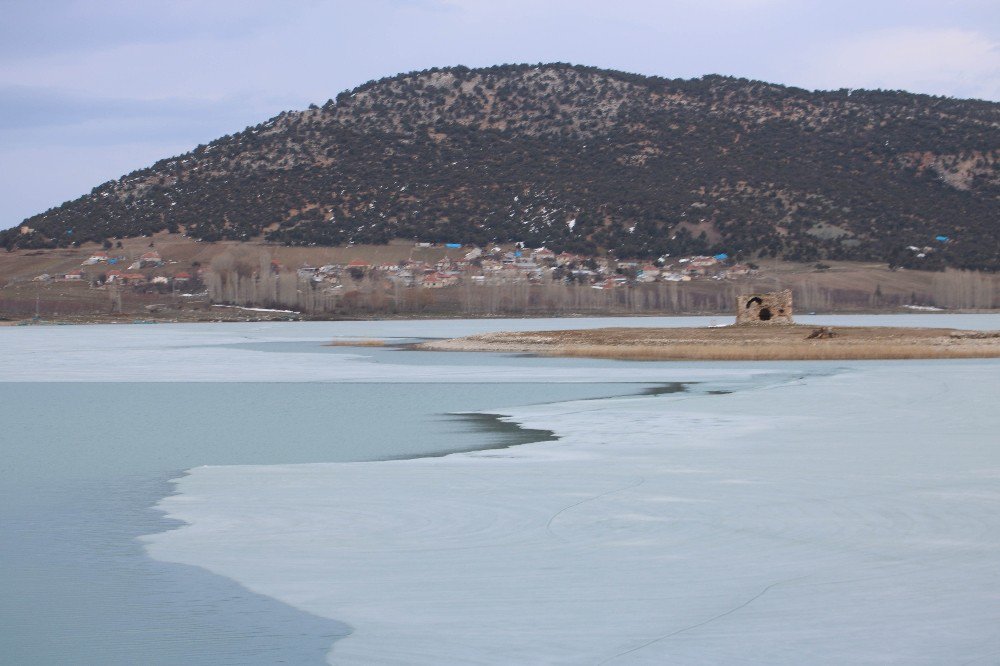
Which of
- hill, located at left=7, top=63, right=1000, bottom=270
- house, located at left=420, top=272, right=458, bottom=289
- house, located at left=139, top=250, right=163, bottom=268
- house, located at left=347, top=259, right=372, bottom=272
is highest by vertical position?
hill, located at left=7, top=63, right=1000, bottom=270

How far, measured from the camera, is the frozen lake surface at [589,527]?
280 inches

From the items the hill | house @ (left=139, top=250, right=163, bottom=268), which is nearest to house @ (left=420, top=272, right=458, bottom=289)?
the hill

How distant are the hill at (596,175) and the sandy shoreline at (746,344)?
69454 mm

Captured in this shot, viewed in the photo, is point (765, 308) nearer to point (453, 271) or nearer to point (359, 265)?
point (453, 271)

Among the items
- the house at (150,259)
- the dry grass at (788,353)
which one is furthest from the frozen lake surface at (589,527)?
the house at (150,259)

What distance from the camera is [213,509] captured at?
1112cm

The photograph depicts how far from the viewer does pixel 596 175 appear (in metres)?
128

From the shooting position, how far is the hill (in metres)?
118

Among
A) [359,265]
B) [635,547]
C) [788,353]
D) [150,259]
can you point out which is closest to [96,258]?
[150,259]

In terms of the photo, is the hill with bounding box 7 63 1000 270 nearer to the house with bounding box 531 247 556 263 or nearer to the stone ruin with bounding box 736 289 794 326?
the house with bounding box 531 247 556 263

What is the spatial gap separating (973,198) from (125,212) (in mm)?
85321

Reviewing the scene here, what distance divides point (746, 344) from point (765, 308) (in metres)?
9.02

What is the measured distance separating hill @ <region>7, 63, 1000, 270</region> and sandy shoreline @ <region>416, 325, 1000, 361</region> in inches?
2734

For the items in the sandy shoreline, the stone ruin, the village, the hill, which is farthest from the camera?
the hill
